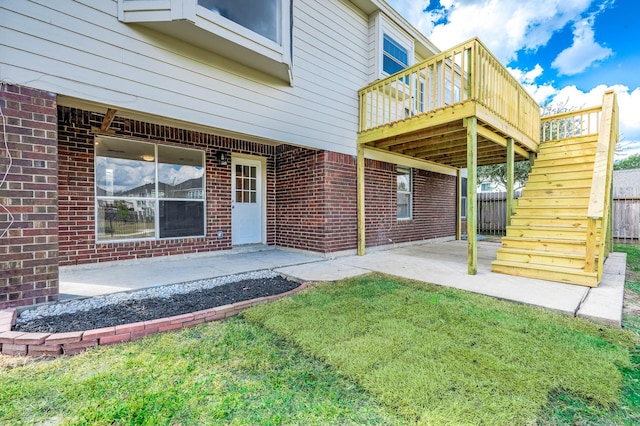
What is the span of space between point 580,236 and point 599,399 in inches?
141

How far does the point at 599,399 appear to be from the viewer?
5.11 ft

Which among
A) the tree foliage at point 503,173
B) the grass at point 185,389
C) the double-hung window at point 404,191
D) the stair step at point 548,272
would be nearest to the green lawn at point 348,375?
the grass at point 185,389

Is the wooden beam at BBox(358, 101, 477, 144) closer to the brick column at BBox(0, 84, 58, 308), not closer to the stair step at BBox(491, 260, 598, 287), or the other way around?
the stair step at BBox(491, 260, 598, 287)

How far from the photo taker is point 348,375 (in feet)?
5.82

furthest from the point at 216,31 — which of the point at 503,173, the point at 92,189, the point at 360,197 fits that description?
the point at 503,173

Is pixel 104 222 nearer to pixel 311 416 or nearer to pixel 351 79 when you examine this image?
pixel 311 416

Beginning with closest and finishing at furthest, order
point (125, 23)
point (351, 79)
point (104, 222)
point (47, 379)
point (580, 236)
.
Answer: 1. point (47, 379)
2. point (125, 23)
3. point (580, 236)
4. point (104, 222)
5. point (351, 79)

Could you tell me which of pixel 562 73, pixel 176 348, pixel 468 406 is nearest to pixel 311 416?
pixel 468 406

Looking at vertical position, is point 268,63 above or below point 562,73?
below

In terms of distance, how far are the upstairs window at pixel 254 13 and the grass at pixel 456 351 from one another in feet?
12.0

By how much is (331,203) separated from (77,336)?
430 cm

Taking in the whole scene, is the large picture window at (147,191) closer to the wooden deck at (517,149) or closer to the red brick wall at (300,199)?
the red brick wall at (300,199)

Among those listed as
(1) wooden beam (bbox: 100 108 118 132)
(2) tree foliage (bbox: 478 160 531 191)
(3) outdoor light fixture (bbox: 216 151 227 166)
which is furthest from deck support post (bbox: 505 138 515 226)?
(2) tree foliage (bbox: 478 160 531 191)

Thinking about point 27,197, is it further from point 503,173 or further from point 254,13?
point 503,173
